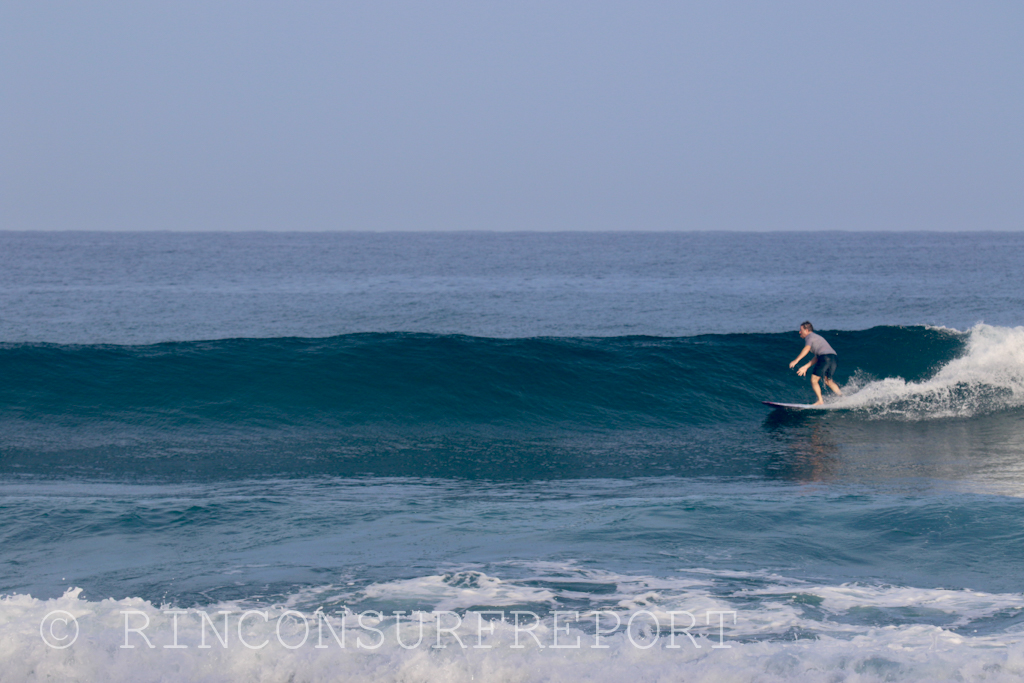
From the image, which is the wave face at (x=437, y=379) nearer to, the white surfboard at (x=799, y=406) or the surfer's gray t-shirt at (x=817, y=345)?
the white surfboard at (x=799, y=406)

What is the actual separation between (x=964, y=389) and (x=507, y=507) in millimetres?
10139

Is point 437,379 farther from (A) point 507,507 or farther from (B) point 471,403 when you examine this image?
(A) point 507,507

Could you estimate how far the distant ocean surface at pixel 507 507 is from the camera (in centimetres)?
409

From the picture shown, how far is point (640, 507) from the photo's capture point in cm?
705

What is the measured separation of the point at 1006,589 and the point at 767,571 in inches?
57.0

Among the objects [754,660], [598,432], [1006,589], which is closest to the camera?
[754,660]

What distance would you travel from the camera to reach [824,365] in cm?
1310

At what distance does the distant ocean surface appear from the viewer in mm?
4090

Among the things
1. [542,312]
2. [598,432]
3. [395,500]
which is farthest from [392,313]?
[395,500]

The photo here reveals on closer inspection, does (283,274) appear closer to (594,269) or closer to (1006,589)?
(594,269)

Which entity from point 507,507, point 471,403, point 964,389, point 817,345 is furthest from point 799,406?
point 507,507

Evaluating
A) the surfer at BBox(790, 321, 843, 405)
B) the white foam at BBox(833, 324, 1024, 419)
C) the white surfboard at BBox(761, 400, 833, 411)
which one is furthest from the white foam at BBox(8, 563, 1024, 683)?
the white foam at BBox(833, 324, 1024, 419)

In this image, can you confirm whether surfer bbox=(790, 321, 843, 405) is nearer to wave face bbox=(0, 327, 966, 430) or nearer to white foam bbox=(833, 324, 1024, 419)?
white foam bbox=(833, 324, 1024, 419)

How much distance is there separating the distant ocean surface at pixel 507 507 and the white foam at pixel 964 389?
0.07 m
